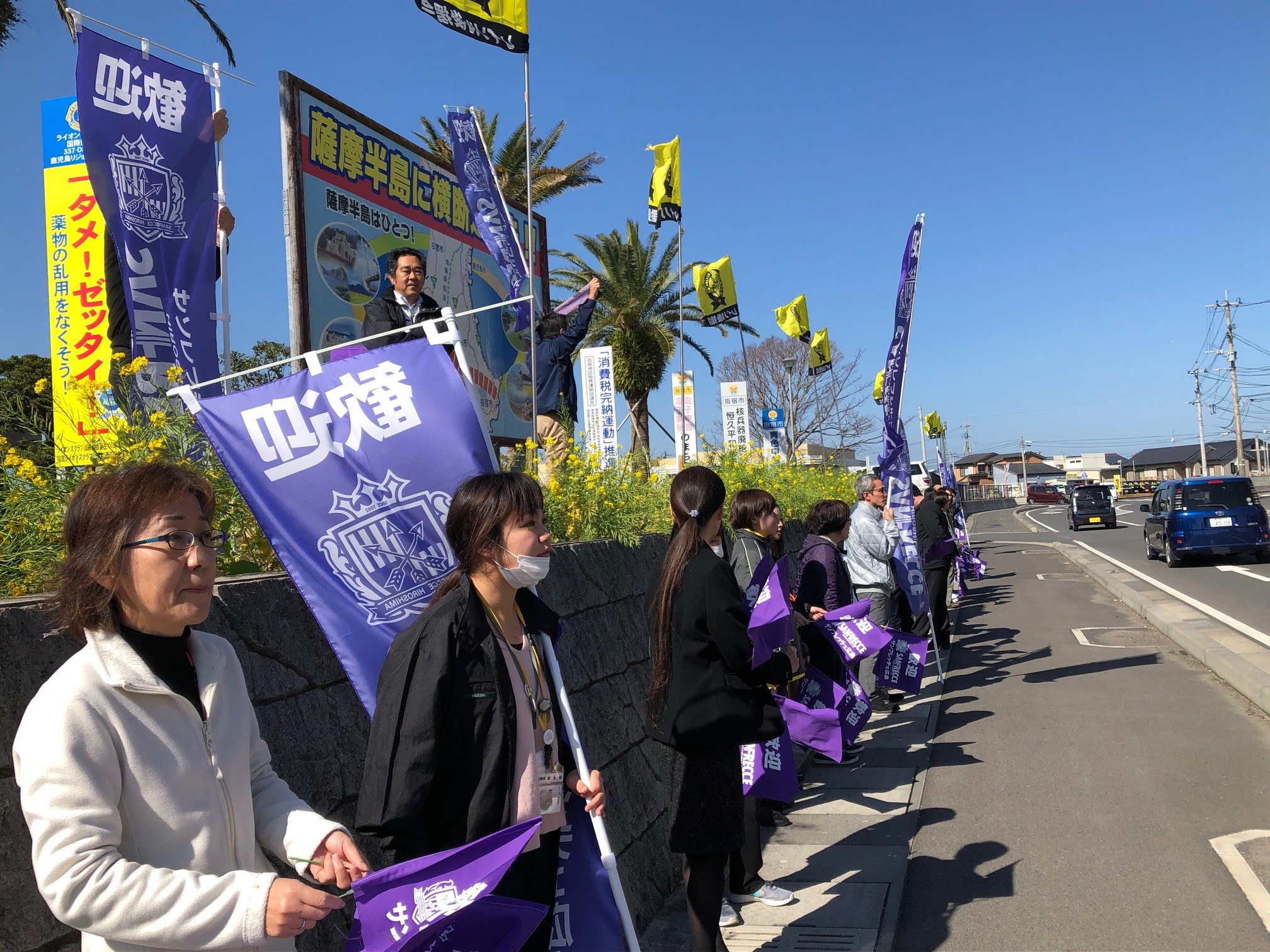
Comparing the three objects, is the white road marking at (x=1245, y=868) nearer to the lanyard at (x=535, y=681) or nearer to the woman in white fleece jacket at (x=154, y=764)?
the lanyard at (x=535, y=681)

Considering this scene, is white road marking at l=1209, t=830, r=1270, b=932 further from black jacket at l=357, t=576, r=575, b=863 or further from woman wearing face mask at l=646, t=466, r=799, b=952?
black jacket at l=357, t=576, r=575, b=863

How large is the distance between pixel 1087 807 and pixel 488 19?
6866 millimetres

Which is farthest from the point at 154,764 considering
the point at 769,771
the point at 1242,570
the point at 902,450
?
the point at 1242,570

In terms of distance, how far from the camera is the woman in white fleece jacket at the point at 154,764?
1576 mm

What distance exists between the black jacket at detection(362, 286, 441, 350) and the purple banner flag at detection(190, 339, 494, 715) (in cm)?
238

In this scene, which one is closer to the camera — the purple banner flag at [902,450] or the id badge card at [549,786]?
the id badge card at [549,786]

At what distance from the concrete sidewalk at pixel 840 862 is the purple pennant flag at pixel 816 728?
0.60 m

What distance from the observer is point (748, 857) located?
4488 millimetres

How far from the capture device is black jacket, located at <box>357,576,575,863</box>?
2.19 m

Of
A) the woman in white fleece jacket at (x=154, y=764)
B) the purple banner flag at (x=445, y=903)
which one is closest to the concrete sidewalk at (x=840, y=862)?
the purple banner flag at (x=445, y=903)

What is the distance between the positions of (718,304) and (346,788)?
18235 millimetres

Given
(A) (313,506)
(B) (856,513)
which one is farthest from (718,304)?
(A) (313,506)

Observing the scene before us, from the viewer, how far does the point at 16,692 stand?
210 cm

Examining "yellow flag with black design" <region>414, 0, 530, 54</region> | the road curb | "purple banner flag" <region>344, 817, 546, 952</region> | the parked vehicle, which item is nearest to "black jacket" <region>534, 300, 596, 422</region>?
"yellow flag with black design" <region>414, 0, 530, 54</region>
